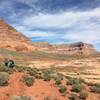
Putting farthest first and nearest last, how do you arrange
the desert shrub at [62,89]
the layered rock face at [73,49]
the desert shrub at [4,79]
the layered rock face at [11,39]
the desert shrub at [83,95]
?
1. the layered rock face at [73,49]
2. the layered rock face at [11,39]
3. the desert shrub at [62,89]
4. the desert shrub at [83,95]
5. the desert shrub at [4,79]

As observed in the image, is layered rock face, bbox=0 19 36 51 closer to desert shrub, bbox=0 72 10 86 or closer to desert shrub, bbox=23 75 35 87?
desert shrub, bbox=23 75 35 87

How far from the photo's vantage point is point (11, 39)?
10062 cm

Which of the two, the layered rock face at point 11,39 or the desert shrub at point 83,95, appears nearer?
the desert shrub at point 83,95

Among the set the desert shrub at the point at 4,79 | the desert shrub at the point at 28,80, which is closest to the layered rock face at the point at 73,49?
the desert shrub at the point at 28,80

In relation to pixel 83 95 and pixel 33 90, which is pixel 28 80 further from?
pixel 83 95

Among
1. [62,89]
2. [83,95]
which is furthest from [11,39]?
[83,95]

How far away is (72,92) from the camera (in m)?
17.6

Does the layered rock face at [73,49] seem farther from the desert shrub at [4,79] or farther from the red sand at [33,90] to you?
the desert shrub at [4,79]

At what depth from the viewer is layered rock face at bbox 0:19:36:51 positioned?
93.6 metres

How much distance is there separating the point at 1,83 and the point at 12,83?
934 mm

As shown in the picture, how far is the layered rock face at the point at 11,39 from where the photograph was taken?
9359 centimetres

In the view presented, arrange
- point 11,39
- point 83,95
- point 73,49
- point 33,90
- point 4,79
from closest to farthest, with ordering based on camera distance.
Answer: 1. point 4,79
2. point 33,90
3. point 83,95
4. point 11,39
5. point 73,49

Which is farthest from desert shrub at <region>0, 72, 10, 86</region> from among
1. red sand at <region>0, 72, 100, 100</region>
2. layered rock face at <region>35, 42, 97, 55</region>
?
layered rock face at <region>35, 42, 97, 55</region>

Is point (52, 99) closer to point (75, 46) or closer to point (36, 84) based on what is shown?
point (36, 84)
